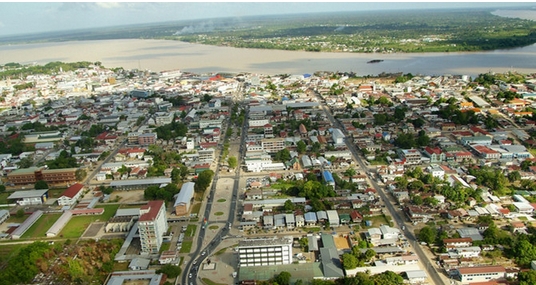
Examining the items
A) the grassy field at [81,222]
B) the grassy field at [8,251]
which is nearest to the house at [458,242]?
the grassy field at [81,222]

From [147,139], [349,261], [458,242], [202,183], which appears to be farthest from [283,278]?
[147,139]

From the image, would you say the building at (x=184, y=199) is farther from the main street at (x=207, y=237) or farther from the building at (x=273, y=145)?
the building at (x=273, y=145)

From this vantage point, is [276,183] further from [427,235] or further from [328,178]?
[427,235]

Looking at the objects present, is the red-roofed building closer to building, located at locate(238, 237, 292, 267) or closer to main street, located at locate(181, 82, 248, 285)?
main street, located at locate(181, 82, 248, 285)

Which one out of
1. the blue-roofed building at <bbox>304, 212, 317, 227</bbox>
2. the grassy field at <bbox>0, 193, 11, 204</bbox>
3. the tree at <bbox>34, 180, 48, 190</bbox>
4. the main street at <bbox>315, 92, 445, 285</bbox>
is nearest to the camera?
the main street at <bbox>315, 92, 445, 285</bbox>

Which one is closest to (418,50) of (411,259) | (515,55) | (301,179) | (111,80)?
(515,55)

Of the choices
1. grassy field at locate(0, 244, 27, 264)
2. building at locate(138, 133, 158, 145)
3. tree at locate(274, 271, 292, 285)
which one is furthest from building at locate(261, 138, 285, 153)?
grassy field at locate(0, 244, 27, 264)

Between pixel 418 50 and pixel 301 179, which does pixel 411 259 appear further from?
pixel 418 50
